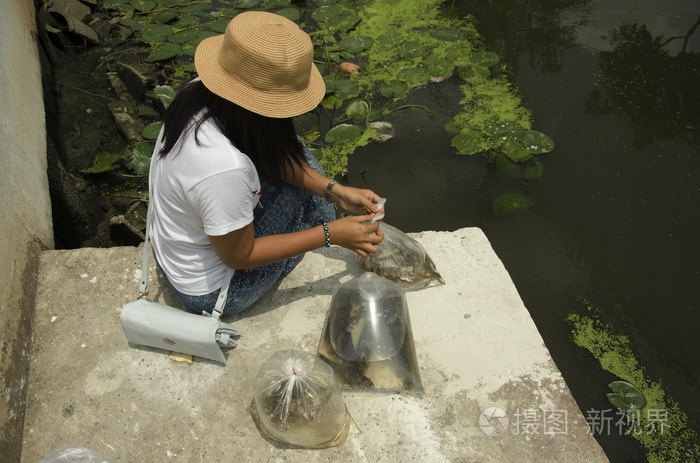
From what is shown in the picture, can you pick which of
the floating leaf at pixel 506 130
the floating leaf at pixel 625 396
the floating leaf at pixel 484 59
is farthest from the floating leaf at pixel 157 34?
the floating leaf at pixel 625 396

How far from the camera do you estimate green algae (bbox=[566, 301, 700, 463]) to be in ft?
5.96

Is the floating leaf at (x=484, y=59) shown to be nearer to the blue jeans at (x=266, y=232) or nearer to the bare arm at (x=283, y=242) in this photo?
the blue jeans at (x=266, y=232)

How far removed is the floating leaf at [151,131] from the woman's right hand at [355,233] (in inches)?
70.4

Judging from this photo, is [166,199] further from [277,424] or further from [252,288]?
[277,424]

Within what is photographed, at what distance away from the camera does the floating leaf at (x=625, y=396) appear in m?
1.90

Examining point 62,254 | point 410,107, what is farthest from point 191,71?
Result: point 62,254

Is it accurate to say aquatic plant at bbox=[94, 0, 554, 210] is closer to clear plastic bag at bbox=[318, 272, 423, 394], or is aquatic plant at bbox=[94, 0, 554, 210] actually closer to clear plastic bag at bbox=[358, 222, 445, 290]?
clear plastic bag at bbox=[358, 222, 445, 290]

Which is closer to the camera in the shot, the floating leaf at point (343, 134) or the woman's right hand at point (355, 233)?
the woman's right hand at point (355, 233)

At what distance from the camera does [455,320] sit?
1669 mm

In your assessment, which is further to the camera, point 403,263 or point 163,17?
point 163,17

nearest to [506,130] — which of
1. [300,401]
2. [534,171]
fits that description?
[534,171]

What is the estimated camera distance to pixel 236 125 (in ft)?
4.01

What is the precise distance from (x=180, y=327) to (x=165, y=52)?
2586mm

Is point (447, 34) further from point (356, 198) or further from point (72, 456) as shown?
point (72, 456)
